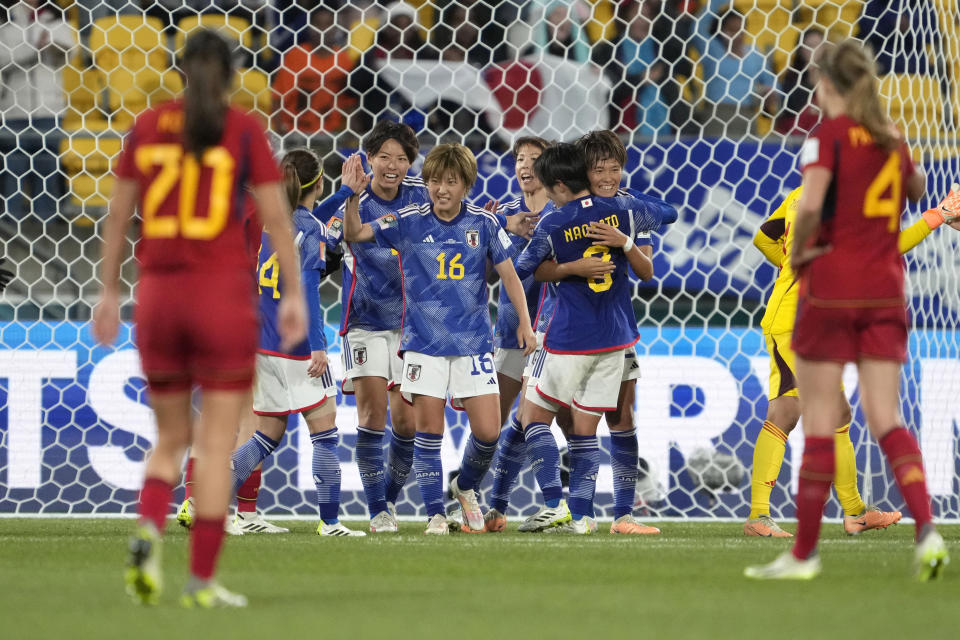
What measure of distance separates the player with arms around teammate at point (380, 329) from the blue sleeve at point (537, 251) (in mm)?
623

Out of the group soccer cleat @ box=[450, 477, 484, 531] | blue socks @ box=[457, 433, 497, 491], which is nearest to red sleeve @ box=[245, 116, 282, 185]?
blue socks @ box=[457, 433, 497, 491]

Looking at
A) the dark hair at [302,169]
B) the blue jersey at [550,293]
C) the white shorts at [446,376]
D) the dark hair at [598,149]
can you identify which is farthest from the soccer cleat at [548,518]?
the dark hair at [302,169]

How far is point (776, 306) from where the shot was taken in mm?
5969

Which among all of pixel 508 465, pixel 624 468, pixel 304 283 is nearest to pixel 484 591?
pixel 304 283

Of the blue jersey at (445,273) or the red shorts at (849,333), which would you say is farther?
the blue jersey at (445,273)

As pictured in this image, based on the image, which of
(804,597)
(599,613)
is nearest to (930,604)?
(804,597)

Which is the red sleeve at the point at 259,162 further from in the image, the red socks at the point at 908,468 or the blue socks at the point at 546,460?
the blue socks at the point at 546,460

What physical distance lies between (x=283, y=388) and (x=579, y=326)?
4.42 ft

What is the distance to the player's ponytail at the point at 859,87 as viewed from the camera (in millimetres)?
3889

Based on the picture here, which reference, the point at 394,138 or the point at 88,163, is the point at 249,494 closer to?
the point at 394,138

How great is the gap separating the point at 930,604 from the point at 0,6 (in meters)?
6.98

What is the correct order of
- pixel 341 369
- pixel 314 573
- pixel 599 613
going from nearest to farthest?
pixel 599 613
pixel 314 573
pixel 341 369

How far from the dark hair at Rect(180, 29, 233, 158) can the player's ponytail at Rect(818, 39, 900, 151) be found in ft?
5.80

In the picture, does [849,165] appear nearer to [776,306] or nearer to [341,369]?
[776,306]
